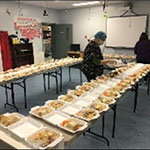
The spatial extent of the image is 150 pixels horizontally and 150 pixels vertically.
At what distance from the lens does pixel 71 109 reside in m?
1.67

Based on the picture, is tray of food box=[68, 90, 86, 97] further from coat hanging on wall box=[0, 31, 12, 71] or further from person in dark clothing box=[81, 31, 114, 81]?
coat hanging on wall box=[0, 31, 12, 71]

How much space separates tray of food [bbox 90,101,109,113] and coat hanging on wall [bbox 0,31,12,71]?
4.74 m

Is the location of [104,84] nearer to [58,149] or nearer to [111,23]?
[58,149]

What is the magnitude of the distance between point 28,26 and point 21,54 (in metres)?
1.14

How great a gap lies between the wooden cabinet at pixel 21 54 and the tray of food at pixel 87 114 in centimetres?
489

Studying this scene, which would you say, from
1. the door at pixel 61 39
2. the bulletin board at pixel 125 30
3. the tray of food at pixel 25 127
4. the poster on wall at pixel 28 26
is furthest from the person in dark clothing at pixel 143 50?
the poster on wall at pixel 28 26

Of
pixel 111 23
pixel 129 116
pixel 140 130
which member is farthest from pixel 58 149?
pixel 111 23

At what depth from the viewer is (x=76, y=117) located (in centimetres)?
151

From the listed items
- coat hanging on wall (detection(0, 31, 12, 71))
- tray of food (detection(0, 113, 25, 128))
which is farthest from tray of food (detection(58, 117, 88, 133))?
coat hanging on wall (detection(0, 31, 12, 71))

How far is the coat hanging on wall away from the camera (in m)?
5.47

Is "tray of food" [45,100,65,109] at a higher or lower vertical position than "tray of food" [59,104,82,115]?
higher

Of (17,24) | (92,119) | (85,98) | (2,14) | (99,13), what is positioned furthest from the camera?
(99,13)

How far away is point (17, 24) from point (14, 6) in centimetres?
60

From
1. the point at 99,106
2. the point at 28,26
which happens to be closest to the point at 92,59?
the point at 99,106
